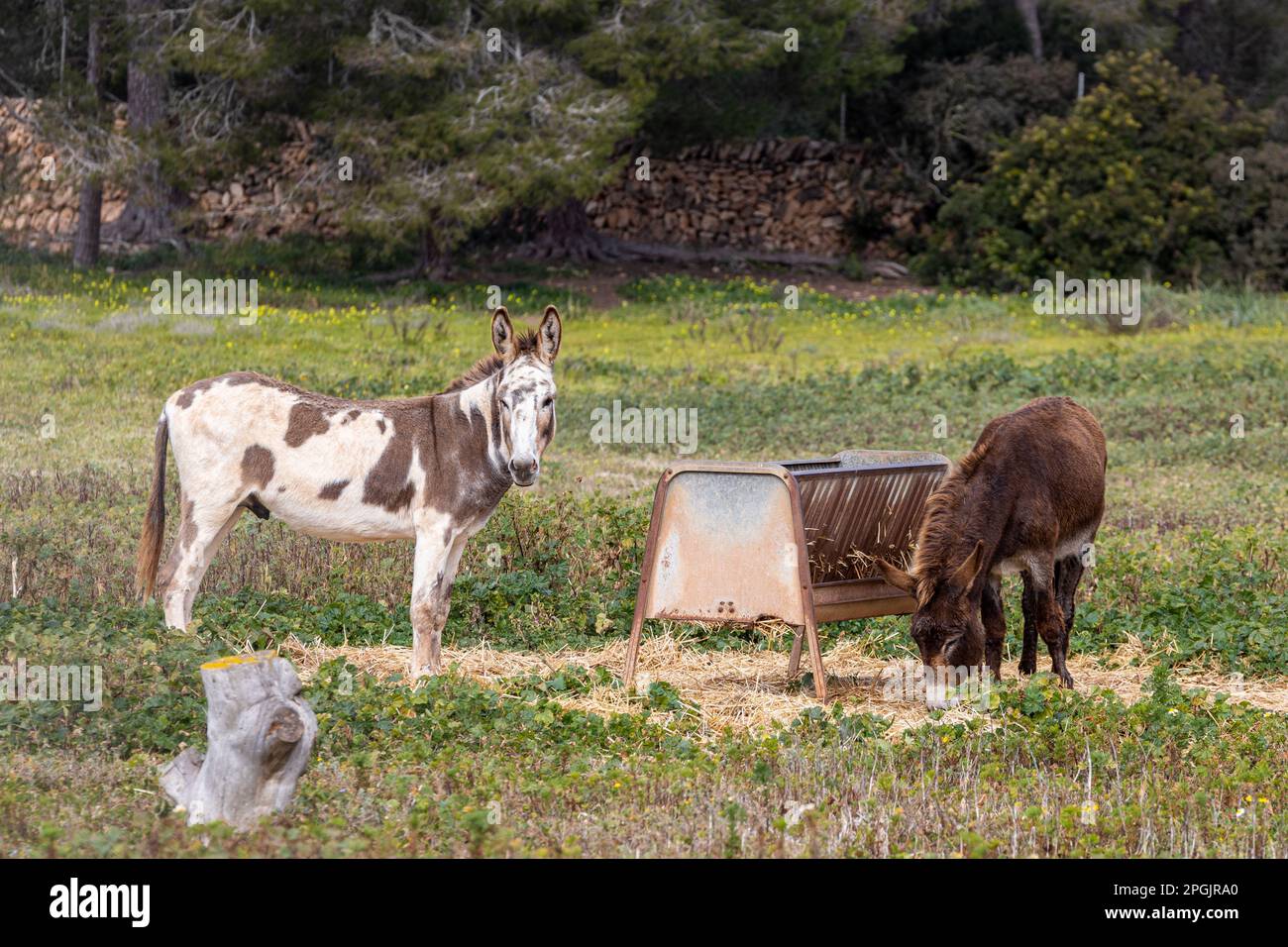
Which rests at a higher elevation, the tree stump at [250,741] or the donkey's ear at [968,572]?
the donkey's ear at [968,572]

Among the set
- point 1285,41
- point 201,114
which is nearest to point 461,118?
point 201,114

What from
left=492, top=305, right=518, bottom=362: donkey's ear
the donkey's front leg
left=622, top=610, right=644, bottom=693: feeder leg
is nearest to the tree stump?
the donkey's front leg

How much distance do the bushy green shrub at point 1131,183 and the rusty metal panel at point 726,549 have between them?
23454 mm

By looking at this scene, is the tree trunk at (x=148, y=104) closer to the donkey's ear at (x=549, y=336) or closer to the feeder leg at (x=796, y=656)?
the donkey's ear at (x=549, y=336)

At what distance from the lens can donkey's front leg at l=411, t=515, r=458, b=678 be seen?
8742mm

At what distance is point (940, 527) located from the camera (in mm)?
8273

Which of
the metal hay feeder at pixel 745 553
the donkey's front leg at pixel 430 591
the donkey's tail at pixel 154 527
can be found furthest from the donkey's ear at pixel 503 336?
the donkey's tail at pixel 154 527

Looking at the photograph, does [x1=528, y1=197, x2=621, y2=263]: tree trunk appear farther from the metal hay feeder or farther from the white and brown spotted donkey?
the metal hay feeder

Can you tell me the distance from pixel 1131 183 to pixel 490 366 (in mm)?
24064

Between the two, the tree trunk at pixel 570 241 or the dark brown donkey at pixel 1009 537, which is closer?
the dark brown donkey at pixel 1009 537

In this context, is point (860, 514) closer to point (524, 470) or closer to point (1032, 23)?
point (524, 470)

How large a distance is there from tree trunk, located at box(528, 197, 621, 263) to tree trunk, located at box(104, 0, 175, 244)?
24.2 feet

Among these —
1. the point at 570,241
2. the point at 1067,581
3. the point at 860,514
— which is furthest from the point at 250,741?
the point at 570,241

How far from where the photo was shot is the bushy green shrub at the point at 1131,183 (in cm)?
3017
